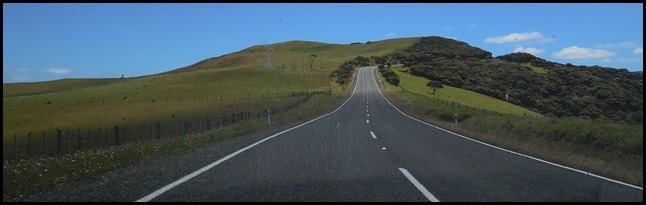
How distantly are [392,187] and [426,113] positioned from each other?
28.2 meters

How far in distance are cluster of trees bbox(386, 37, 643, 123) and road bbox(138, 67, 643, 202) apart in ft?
86.6

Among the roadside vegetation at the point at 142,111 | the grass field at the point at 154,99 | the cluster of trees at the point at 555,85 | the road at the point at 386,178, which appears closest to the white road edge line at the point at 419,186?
the road at the point at 386,178

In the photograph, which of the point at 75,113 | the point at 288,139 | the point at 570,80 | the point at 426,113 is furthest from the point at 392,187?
the point at 570,80

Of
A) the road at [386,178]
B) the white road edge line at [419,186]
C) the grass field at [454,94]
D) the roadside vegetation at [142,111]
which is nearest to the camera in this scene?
the white road edge line at [419,186]

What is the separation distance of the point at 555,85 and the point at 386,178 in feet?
239

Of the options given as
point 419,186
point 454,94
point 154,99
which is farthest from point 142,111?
point 419,186

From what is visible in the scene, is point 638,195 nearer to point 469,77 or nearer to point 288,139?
point 288,139

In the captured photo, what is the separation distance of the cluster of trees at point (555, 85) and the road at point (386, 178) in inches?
1039

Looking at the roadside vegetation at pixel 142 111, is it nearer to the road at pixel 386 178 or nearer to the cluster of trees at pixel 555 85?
the road at pixel 386 178

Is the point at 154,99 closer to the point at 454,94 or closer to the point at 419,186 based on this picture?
the point at 454,94

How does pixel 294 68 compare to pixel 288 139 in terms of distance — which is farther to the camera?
pixel 294 68

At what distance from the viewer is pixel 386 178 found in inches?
346

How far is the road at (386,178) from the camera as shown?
23.8 ft

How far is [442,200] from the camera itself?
272 inches
